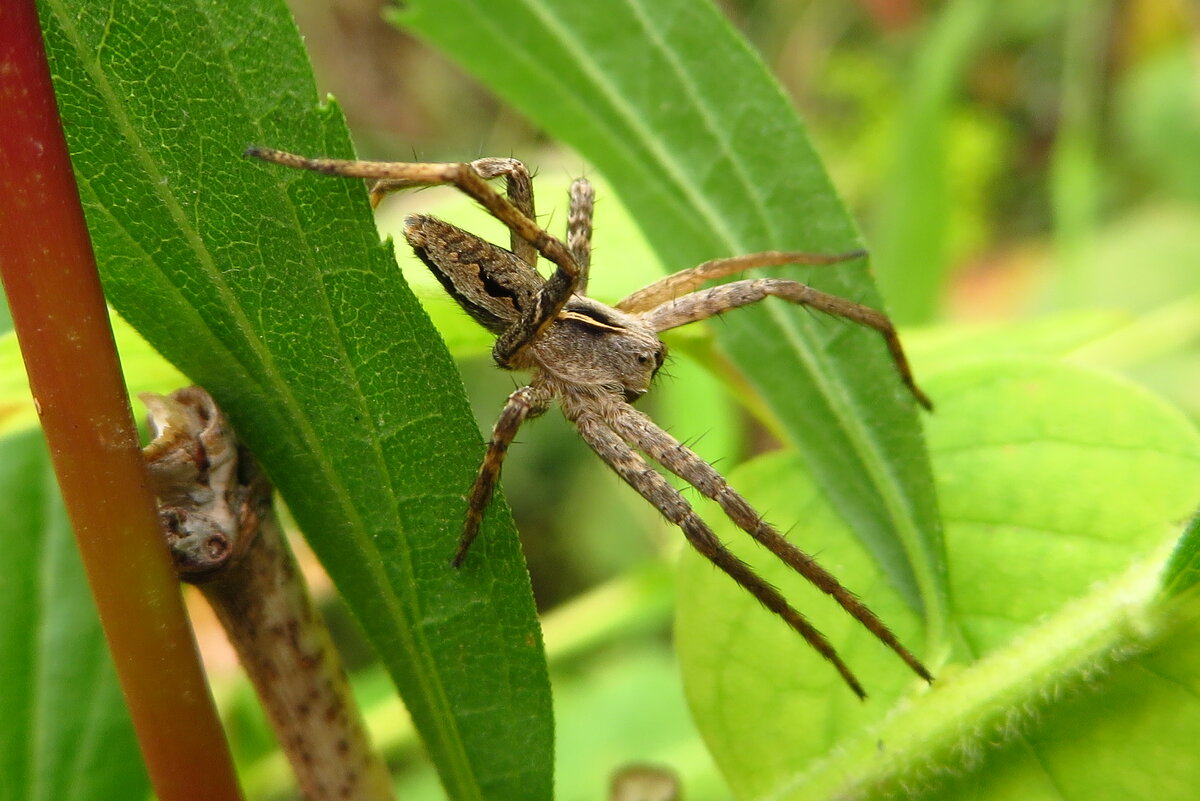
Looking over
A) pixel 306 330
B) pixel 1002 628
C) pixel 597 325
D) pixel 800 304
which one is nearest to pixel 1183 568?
pixel 1002 628

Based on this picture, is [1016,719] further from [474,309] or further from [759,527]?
[474,309]

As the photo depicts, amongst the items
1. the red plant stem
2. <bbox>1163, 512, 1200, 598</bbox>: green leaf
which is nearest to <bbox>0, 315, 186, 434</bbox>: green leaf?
the red plant stem

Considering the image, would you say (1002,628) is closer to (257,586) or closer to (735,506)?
(735,506)

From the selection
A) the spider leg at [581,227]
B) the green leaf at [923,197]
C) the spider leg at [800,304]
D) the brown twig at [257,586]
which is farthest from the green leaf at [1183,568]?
the green leaf at [923,197]

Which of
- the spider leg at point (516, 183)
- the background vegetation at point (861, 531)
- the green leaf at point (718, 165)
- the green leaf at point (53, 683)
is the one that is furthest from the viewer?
the spider leg at point (516, 183)

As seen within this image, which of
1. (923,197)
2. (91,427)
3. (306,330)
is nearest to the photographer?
(91,427)

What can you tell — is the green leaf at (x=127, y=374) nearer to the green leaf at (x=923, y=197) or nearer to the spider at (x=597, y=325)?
the spider at (x=597, y=325)

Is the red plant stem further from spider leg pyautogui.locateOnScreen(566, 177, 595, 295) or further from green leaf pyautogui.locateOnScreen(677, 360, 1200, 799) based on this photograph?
spider leg pyautogui.locateOnScreen(566, 177, 595, 295)
